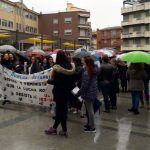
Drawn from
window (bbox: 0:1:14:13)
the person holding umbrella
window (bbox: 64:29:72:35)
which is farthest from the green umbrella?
window (bbox: 64:29:72:35)

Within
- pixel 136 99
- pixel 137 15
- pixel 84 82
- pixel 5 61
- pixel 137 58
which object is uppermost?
pixel 137 15

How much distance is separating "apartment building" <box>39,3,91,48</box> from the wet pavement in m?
76.5

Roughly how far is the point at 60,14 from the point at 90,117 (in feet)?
267

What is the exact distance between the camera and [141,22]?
81.1 m

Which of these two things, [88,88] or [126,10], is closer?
[88,88]

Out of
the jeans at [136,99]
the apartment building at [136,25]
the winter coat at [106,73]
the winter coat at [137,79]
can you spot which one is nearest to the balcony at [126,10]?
the apartment building at [136,25]

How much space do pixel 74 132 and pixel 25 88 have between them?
12.1 ft

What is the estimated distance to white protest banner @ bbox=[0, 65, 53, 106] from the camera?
1173 cm

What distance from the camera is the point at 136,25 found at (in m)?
83.0

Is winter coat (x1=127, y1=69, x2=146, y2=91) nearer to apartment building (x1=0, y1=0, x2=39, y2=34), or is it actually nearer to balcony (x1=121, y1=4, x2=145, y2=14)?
apartment building (x1=0, y1=0, x2=39, y2=34)

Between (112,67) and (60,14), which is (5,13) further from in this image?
(112,67)

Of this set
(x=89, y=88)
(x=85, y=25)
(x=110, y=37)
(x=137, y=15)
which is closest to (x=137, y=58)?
(x=89, y=88)

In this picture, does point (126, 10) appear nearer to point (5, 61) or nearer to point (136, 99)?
point (5, 61)

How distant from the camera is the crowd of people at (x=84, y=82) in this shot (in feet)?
27.5
